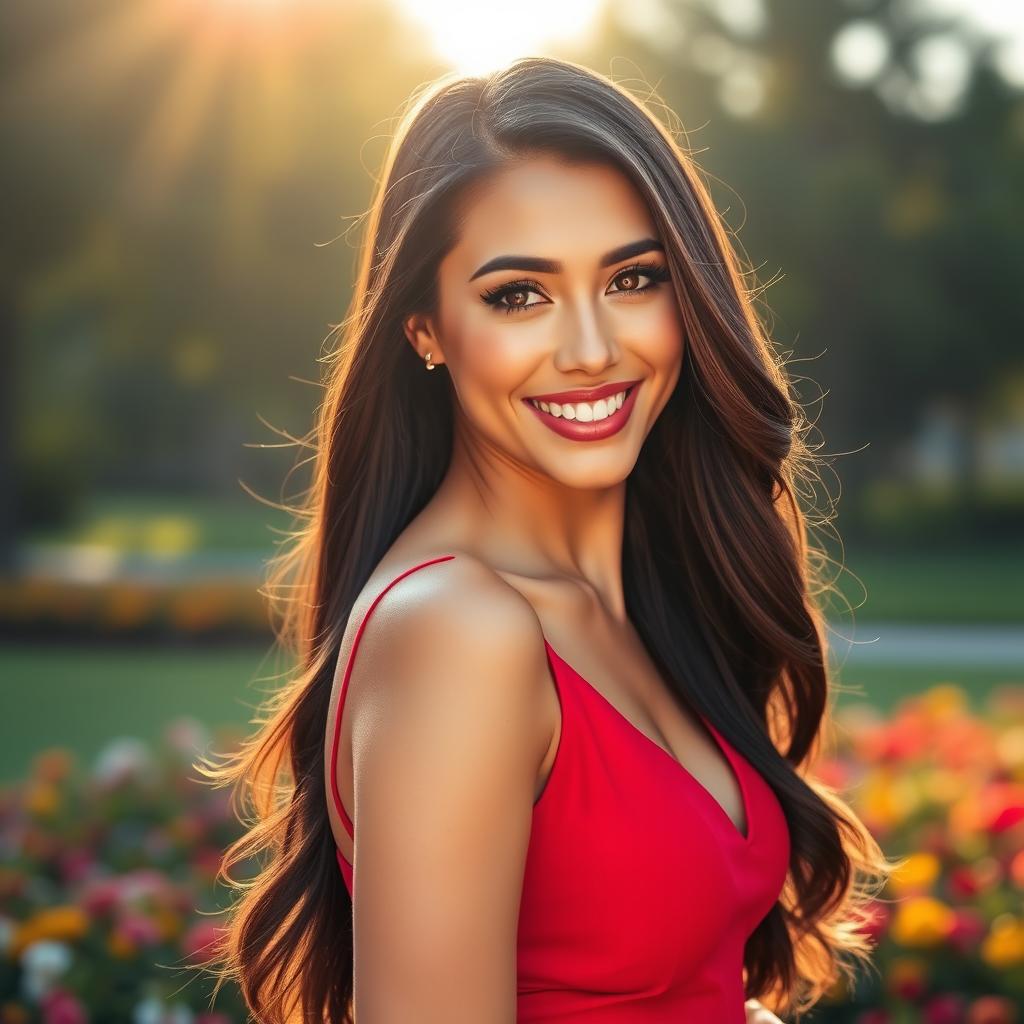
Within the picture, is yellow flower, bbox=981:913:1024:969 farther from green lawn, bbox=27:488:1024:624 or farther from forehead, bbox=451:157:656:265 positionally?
green lawn, bbox=27:488:1024:624

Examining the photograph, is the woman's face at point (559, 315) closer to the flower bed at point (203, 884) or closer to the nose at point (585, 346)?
the nose at point (585, 346)

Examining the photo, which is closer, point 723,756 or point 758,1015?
Result: point 723,756

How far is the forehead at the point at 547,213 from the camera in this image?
6.37ft

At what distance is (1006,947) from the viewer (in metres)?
3.36

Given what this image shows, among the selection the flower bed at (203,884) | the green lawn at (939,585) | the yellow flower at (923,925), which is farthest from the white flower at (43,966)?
the green lawn at (939,585)

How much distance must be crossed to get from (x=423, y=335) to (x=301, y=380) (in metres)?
1.00

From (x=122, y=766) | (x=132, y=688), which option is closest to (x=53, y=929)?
(x=122, y=766)

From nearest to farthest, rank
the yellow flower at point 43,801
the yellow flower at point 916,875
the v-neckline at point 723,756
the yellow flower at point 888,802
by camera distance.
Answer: the v-neckline at point 723,756 < the yellow flower at point 916,875 < the yellow flower at point 888,802 < the yellow flower at point 43,801

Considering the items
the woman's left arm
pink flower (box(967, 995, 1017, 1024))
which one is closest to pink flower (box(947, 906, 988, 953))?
pink flower (box(967, 995, 1017, 1024))

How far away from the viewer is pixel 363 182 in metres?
18.8

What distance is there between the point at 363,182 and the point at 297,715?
1742 centimetres

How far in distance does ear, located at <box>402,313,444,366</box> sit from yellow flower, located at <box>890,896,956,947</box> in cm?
213

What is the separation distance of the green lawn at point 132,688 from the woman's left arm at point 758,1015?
20.2 ft

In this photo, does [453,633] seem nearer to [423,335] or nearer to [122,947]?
[423,335]
